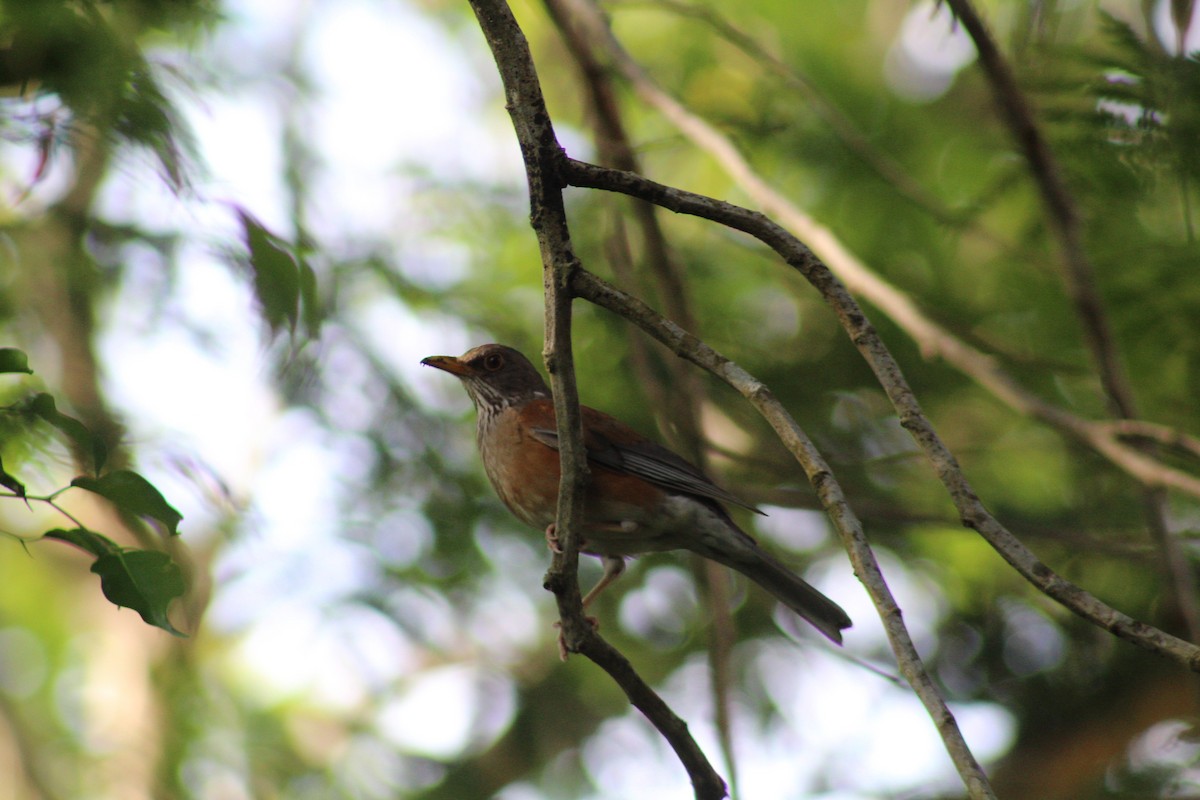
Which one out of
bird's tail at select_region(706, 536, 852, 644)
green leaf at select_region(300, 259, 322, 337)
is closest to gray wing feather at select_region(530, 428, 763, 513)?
bird's tail at select_region(706, 536, 852, 644)

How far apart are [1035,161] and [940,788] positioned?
478cm

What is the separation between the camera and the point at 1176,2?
4551 millimetres

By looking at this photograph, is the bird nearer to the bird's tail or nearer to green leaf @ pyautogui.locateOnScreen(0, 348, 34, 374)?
the bird's tail

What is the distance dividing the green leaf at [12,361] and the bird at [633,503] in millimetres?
3459

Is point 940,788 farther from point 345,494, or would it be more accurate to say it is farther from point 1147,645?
point 1147,645

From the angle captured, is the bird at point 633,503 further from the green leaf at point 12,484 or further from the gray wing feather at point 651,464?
the green leaf at point 12,484

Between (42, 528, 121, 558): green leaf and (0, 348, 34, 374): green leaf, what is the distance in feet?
1.37

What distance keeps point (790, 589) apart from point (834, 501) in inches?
129

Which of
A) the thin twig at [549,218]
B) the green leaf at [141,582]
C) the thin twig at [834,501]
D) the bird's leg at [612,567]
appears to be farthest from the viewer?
the bird's leg at [612,567]

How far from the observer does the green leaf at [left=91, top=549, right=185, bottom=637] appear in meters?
2.76

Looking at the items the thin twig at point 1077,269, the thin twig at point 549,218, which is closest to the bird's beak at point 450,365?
the thin twig at point 549,218

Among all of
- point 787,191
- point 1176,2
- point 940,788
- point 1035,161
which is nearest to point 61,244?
point 787,191

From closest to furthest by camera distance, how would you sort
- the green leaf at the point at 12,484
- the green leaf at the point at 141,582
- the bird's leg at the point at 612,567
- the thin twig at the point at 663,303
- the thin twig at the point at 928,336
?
the green leaf at the point at 12,484 < the green leaf at the point at 141,582 < the thin twig at the point at 928,336 < the bird's leg at the point at 612,567 < the thin twig at the point at 663,303

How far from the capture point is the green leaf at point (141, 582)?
9.04ft
